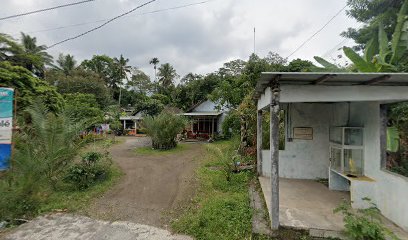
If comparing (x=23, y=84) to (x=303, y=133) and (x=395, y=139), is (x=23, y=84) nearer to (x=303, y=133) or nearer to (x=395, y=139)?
(x=303, y=133)

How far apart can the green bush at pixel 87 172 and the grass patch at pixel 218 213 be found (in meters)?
3.17

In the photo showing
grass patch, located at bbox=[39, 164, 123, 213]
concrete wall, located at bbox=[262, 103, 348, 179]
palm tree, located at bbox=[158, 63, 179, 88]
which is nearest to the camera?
grass patch, located at bbox=[39, 164, 123, 213]

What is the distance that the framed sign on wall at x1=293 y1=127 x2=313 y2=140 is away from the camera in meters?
7.06

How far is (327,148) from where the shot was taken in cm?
701

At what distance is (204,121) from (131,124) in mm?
10273

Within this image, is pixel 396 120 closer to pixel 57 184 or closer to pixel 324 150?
pixel 324 150

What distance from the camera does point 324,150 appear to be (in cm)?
702

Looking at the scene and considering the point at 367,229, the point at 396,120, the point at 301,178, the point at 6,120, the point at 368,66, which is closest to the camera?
the point at 367,229

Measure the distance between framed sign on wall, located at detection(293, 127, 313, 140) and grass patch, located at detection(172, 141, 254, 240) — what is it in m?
2.07

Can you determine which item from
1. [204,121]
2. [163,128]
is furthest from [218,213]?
[204,121]

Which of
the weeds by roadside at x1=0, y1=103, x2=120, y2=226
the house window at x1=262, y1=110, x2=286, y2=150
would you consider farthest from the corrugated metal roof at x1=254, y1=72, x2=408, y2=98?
the weeds by roadside at x1=0, y1=103, x2=120, y2=226

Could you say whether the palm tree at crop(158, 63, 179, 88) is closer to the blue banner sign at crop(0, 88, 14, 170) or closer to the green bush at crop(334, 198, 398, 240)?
the blue banner sign at crop(0, 88, 14, 170)

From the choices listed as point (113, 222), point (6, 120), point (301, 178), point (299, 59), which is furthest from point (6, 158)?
point (299, 59)

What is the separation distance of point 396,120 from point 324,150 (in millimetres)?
1981
